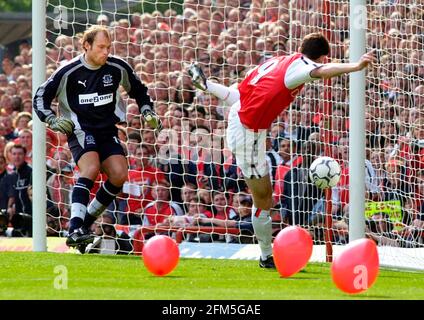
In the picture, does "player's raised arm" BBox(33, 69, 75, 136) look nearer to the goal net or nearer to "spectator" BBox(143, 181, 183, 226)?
the goal net

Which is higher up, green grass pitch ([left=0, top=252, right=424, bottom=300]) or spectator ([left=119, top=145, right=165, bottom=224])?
spectator ([left=119, top=145, right=165, bottom=224])

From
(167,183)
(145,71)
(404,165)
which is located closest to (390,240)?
(404,165)

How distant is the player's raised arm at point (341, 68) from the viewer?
9492 mm

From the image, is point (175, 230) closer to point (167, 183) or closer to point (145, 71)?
point (167, 183)

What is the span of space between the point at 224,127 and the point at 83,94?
9.02 feet

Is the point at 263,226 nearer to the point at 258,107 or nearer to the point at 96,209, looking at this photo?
the point at 258,107

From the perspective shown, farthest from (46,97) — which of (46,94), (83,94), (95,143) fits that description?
(95,143)

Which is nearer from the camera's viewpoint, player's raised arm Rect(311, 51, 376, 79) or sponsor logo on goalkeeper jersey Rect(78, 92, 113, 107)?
player's raised arm Rect(311, 51, 376, 79)

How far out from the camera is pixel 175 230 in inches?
539

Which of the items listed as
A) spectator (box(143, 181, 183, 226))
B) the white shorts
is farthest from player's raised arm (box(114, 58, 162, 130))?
spectator (box(143, 181, 183, 226))

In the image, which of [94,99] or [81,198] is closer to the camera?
[81,198]

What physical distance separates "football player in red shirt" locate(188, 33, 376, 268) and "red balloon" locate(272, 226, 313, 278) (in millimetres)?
1197

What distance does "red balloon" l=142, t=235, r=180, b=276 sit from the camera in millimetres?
9617

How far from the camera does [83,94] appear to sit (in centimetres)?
1182
